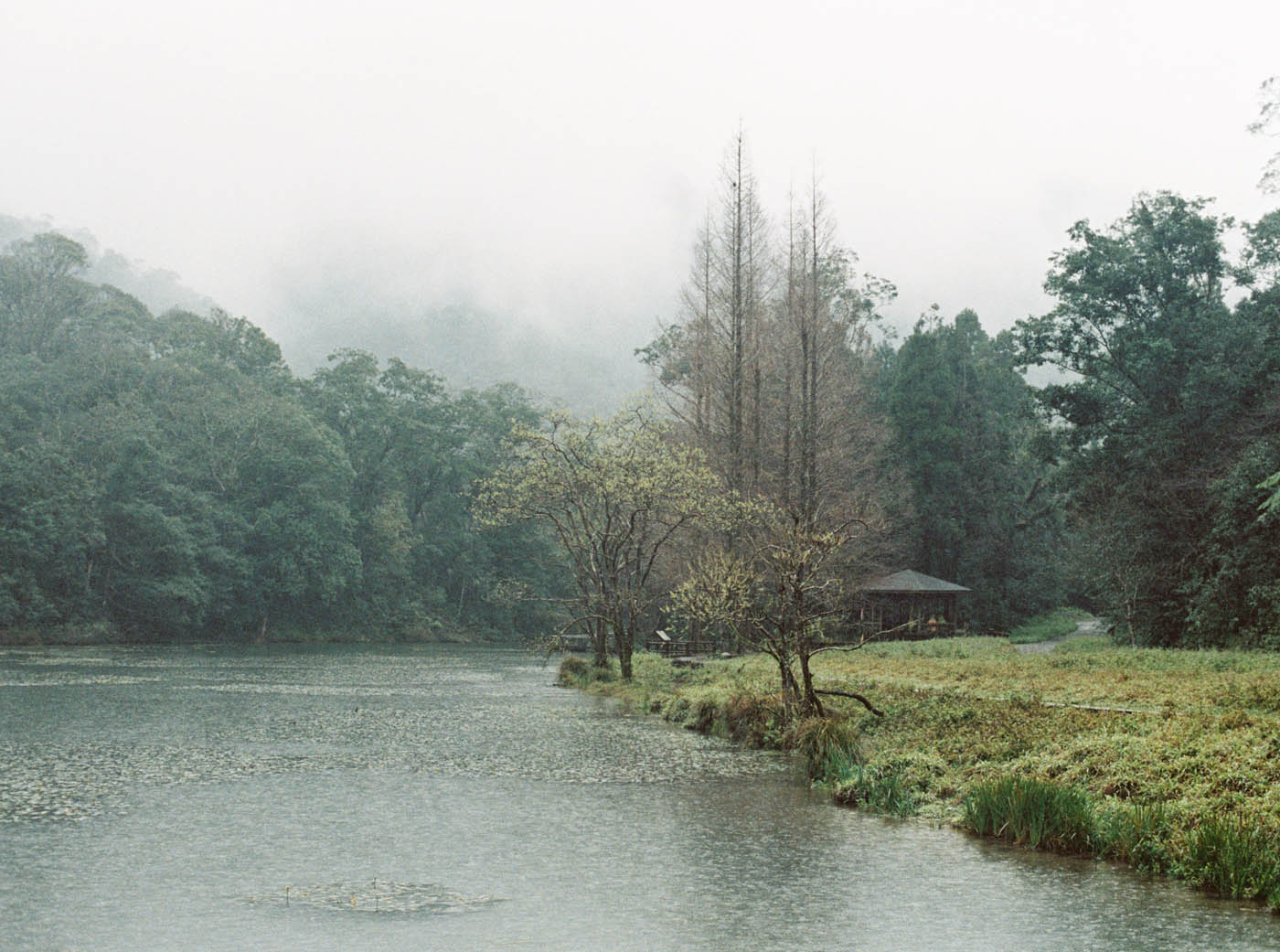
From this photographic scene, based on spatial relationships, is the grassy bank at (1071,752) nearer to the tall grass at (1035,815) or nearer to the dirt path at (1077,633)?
the tall grass at (1035,815)

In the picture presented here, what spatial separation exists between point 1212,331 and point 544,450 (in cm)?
2067

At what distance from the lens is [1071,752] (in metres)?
12.6

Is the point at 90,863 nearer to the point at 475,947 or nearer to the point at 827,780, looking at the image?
the point at 475,947

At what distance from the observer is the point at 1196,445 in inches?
1380

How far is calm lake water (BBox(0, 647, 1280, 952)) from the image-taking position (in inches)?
301

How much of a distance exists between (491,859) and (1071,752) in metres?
6.49

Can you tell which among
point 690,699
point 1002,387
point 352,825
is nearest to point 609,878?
point 352,825

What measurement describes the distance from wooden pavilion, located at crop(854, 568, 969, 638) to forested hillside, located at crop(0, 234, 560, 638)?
13.8 meters

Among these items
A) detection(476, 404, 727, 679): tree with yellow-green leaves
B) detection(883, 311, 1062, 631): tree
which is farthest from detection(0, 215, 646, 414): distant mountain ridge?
detection(476, 404, 727, 679): tree with yellow-green leaves

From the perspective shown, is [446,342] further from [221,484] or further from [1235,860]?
[1235,860]

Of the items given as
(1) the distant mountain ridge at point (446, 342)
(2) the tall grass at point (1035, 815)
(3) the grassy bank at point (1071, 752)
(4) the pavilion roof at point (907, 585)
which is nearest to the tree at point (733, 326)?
(4) the pavilion roof at point (907, 585)

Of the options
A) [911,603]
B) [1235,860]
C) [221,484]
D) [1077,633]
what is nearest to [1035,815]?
[1235,860]

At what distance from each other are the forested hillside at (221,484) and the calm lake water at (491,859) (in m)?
28.2

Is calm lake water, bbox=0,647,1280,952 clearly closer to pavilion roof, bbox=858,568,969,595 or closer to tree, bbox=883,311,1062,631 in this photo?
pavilion roof, bbox=858,568,969,595
